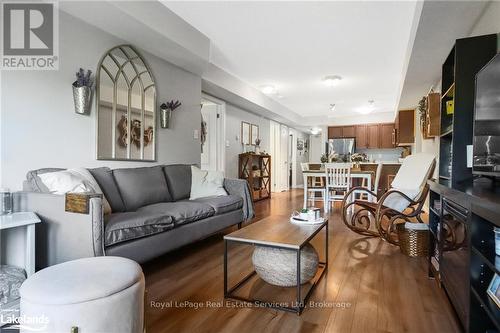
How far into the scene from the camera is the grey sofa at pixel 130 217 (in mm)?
1818

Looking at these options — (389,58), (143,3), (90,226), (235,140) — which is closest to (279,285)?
(90,226)

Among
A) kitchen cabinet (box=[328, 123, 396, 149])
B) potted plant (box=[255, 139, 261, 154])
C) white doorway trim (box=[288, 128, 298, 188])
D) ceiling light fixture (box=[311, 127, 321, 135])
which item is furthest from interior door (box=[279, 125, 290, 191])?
potted plant (box=[255, 139, 261, 154])

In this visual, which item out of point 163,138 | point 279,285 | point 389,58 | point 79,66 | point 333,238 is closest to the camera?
point 279,285

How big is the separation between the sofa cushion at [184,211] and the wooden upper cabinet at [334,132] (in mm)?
7235

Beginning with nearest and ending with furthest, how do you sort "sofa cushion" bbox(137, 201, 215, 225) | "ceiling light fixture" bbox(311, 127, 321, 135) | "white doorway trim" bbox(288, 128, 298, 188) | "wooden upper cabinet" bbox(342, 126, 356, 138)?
1. "sofa cushion" bbox(137, 201, 215, 225)
2. "wooden upper cabinet" bbox(342, 126, 356, 138)
3. "white doorway trim" bbox(288, 128, 298, 188)
4. "ceiling light fixture" bbox(311, 127, 321, 135)

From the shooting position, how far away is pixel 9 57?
2.08m

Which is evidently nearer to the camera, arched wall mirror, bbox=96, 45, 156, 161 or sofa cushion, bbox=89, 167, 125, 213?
sofa cushion, bbox=89, 167, 125, 213

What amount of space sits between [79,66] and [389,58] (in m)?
3.92

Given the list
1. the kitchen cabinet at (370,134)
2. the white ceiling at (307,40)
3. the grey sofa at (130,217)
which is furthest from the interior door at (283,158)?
the grey sofa at (130,217)

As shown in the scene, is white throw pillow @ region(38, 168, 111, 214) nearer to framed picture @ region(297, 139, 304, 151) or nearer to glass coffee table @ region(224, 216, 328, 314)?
glass coffee table @ region(224, 216, 328, 314)

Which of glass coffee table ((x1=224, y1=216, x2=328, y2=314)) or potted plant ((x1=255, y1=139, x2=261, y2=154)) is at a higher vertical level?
potted plant ((x1=255, y1=139, x2=261, y2=154))

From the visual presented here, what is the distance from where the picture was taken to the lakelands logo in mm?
2086

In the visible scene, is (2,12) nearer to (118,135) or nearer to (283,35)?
(118,135)

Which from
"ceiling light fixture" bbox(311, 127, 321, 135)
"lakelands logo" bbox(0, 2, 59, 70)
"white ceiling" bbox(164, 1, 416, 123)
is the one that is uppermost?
"white ceiling" bbox(164, 1, 416, 123)
